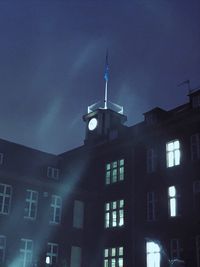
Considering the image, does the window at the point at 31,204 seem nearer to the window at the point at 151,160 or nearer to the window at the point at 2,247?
the window at the point at 2,247

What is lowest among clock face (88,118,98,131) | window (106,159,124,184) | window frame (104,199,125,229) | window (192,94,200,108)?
window frame (104,199,125,229)

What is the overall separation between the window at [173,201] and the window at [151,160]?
A: 272cm

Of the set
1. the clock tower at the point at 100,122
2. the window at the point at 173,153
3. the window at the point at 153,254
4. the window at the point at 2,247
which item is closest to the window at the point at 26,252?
the window at the point at 2,247

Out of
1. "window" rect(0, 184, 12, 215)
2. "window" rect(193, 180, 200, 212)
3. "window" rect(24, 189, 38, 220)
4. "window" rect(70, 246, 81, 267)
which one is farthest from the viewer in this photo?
"window" rect(70, 246, 81, 267)

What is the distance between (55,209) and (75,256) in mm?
4639

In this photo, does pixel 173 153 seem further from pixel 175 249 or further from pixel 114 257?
pixel 114 257

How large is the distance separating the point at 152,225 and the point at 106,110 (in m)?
16.8

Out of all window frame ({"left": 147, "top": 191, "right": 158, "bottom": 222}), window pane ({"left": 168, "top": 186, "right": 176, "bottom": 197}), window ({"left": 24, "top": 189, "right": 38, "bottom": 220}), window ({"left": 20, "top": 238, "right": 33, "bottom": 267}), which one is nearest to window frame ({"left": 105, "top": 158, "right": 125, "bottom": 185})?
window frame ({"left": 147, "top": 191, "right": 158, "bottom": 222})

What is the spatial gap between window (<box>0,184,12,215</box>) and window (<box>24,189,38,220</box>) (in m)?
1.62

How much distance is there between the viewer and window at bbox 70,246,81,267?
3697 centimetres

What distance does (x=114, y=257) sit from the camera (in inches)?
1389

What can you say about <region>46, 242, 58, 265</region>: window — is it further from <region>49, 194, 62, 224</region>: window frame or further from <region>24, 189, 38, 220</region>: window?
<region>24, 189, 38, 220</region>: window

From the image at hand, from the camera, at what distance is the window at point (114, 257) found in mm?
34688

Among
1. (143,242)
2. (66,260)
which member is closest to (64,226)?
(66,260)
